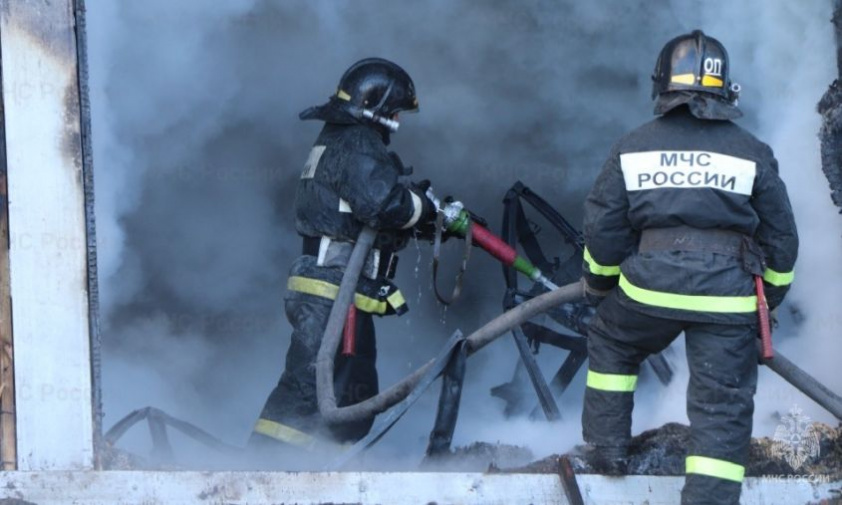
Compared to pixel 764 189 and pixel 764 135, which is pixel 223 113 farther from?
pixel 764 189

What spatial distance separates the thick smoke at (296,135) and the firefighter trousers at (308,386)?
1192 millimetres

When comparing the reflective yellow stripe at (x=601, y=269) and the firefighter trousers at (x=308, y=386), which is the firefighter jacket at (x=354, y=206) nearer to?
the firefighter trousers at (x=308, y=386)

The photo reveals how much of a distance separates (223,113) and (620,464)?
13.9 ft

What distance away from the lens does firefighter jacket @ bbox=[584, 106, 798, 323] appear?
15.1 ft

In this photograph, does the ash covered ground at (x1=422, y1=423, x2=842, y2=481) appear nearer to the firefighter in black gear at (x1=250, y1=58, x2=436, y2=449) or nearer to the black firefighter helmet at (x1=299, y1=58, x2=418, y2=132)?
the firefighter in black gear at (x1=250, y1=58, x2=436, y2=449)

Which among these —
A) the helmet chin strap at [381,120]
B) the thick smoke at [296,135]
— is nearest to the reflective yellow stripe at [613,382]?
the helmet chin strap at [381,120]

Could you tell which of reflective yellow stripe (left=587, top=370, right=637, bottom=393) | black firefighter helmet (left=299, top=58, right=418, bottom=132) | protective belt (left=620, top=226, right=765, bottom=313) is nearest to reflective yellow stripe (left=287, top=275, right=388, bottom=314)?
black firefighter helmet (left=299, top=58, right=418, bottom=132)

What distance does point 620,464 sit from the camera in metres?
5.16

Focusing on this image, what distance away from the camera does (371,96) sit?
651 cm

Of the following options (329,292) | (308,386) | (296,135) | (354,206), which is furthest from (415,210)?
(296,135)

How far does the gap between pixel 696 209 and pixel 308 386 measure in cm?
257

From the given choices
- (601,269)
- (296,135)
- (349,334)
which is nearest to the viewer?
(601,269)

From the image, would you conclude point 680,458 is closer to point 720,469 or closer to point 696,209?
point 720,469

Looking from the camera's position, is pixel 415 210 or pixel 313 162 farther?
pixel 313 162
